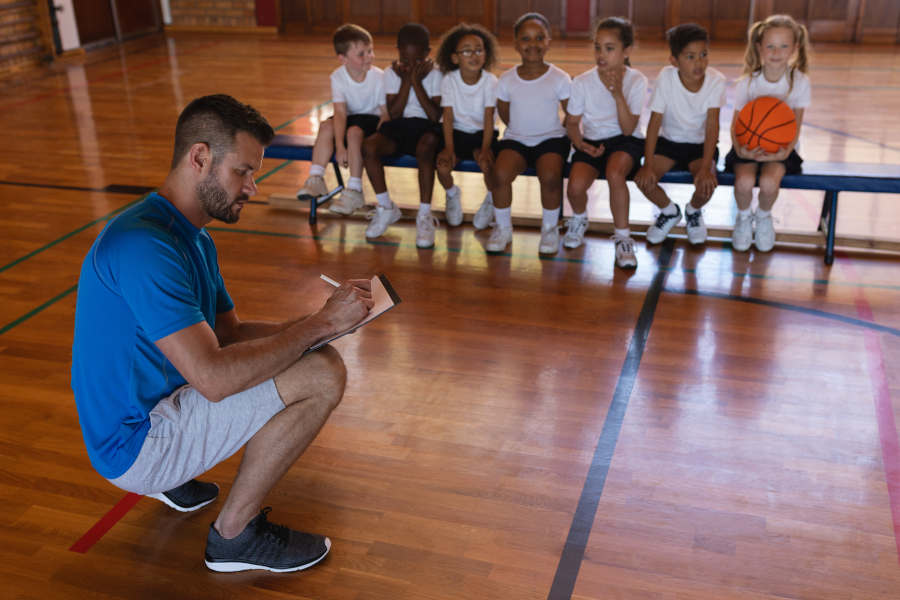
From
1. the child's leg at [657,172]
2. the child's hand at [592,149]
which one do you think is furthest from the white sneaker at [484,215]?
the child's leg at [657,172]

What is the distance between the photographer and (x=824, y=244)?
12.7ft

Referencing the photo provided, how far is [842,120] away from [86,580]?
6128mm

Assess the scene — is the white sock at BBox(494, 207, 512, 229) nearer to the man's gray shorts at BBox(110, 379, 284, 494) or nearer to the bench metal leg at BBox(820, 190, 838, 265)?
the bench metal leg at BBox(820, 190, 838, 265)

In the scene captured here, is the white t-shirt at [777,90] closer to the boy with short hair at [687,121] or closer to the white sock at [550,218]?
the boy with short hair at [687,121]

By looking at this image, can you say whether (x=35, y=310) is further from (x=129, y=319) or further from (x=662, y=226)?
(x=662, y=226)

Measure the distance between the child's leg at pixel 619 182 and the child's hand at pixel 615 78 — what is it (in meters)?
0.30

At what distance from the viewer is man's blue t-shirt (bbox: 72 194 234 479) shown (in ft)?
5.48

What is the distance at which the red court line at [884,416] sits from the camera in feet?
7.24

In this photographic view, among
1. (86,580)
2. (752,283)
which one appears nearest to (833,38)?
(752,283)

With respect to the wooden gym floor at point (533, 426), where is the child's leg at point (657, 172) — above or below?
above

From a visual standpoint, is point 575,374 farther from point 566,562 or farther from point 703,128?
point 703,128

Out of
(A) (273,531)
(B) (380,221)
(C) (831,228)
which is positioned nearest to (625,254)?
(C) (831,228)

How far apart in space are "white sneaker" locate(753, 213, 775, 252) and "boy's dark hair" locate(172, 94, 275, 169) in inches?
107

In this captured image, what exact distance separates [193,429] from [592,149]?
8.37 ft
